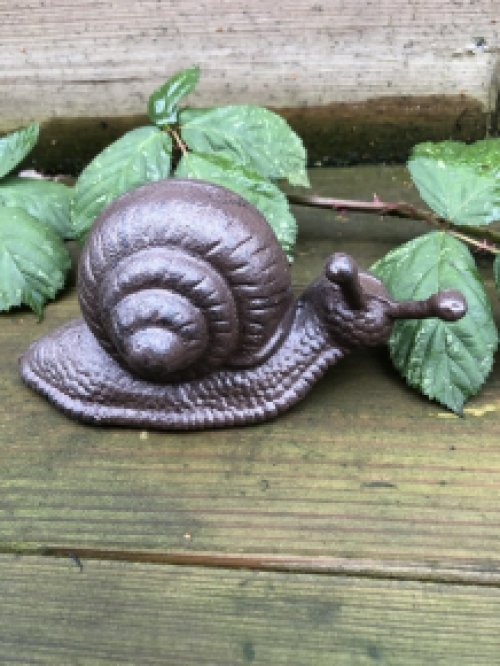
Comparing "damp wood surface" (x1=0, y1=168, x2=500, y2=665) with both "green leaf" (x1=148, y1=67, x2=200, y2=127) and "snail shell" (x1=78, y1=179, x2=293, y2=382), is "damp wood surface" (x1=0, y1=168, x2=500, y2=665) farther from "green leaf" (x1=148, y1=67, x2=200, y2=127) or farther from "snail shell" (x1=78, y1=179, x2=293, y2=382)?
"green leaf" (x1=148, y1=67, x2=200, y2=127)

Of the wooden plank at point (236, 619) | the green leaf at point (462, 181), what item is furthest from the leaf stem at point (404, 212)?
the wooden plank at point (236, 619)

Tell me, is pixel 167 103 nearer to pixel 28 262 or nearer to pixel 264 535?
pixel 28 262

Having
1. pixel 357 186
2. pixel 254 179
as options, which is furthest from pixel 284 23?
pixel 254 179

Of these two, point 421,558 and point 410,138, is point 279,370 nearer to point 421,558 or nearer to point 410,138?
point 421,558

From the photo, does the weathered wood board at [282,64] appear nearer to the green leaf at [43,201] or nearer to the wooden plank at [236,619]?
the green leaf at [43,201]

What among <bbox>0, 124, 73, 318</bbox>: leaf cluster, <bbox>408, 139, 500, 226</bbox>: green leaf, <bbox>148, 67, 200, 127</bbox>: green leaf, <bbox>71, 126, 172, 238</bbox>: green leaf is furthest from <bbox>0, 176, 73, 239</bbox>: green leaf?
<bbox>408, 139, 500, 226</bbox>: green leaf

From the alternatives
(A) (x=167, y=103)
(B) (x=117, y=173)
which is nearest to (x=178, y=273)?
(B) (x=117, y=173)

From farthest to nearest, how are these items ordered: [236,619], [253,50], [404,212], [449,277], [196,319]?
[253,50] < [404,212] < [449,277] < [196,319] < [236,619]
